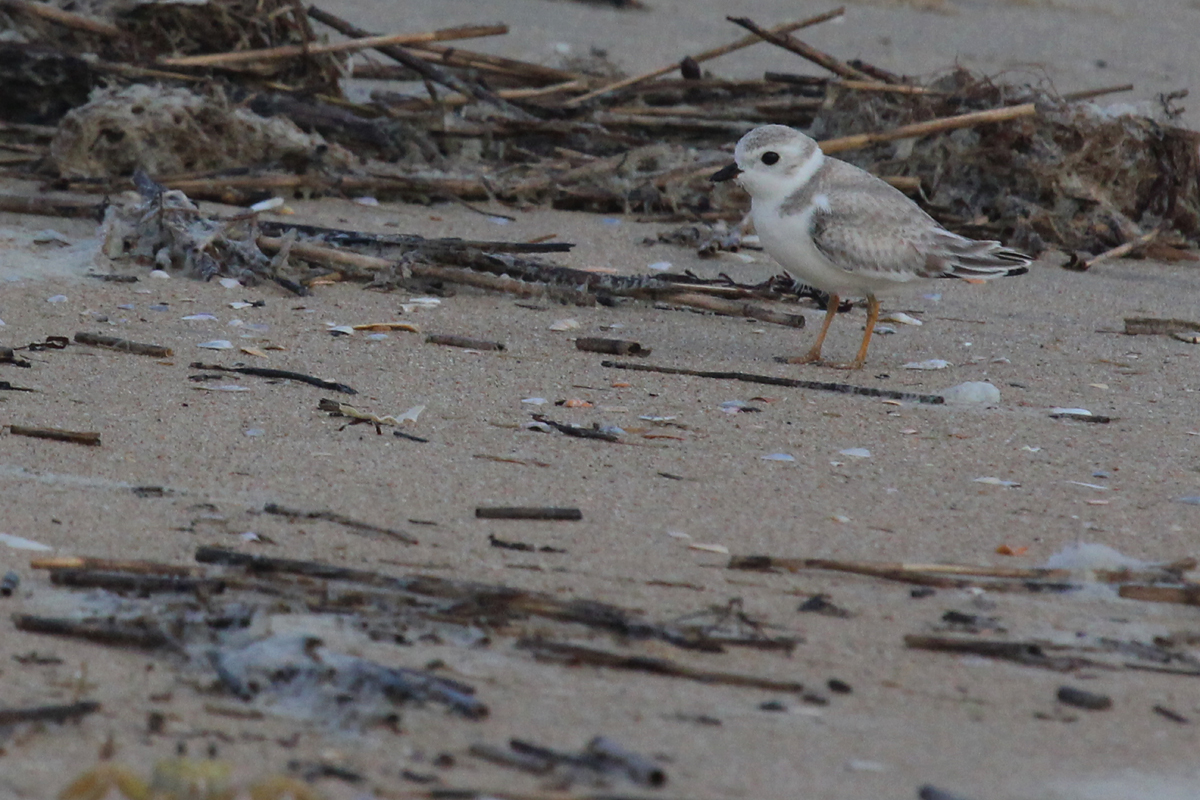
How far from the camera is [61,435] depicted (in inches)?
150

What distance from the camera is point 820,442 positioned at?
438 centimetres

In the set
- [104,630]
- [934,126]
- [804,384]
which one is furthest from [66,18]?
[104,630]

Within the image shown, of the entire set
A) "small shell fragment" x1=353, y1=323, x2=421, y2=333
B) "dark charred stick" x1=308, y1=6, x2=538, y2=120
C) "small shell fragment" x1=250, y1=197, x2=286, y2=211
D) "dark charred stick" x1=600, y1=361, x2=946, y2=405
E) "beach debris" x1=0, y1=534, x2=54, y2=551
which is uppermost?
"dark charred stick" x1=308, y1=6, x2=538, y2=120

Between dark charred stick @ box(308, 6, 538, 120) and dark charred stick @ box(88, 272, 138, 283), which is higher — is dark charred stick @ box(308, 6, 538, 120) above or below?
above

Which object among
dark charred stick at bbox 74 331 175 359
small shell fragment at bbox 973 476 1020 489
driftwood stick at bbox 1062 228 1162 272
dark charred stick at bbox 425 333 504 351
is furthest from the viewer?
driftwood stick at bbox 1062 228 1162 272

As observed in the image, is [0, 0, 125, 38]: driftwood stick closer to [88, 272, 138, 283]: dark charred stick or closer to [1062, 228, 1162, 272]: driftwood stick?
[88, 272, 138, 283]: dark charred stick

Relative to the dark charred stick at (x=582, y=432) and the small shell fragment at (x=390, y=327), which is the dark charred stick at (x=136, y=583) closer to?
the dark charred stick at (x=582, y=432)

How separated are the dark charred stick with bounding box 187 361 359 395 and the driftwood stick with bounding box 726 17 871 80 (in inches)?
135

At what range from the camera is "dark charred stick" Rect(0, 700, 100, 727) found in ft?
7.63

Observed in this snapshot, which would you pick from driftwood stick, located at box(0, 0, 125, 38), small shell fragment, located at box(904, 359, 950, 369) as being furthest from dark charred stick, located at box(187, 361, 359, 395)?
driftwood stick, located at box(0, 0, 125, 38)

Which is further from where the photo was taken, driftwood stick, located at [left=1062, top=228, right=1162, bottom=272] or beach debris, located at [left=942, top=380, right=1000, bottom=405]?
driftwood stick, located at [left=1062, top=228, right=1162, bottom=272]

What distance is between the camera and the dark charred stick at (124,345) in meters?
4.72

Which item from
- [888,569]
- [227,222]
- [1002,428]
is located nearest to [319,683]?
[888,569]

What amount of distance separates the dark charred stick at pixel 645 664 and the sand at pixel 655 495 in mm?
23
